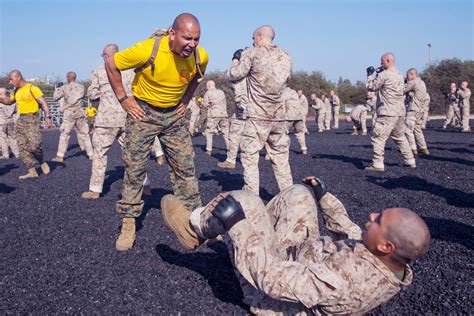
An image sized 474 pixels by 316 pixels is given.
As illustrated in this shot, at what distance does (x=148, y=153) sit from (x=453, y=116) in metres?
22.9

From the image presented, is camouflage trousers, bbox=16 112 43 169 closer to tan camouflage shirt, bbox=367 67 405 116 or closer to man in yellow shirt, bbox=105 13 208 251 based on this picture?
man in yellow shirt, bbox=105 13 208 251

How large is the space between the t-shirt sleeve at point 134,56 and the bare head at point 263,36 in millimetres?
2190

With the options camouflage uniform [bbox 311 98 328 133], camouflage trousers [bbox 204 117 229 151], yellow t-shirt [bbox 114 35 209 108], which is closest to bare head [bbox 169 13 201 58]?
yellow t-shirt [bbox 114 35 209 108]

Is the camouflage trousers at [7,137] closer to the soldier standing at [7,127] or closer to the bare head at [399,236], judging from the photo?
the soldier standing at [7,127]

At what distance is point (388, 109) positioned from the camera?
8977 mm

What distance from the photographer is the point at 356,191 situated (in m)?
7.17

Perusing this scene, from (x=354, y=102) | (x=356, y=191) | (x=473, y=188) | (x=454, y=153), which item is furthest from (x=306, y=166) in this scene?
(x=354, y=102)

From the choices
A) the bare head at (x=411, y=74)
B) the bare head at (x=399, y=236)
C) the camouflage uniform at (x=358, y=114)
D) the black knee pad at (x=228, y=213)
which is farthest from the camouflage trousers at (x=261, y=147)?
the camouflage uniform at (x=358, y=114)

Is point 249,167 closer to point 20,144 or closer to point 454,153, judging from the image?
point 20,144

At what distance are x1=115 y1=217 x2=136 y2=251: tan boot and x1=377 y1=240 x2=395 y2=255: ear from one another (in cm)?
289

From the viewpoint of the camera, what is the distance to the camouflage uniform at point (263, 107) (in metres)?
5.57

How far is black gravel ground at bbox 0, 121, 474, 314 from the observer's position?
322 cm

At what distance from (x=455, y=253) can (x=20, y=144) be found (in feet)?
28.2

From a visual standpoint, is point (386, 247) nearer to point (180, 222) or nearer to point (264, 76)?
point (180, 222)
